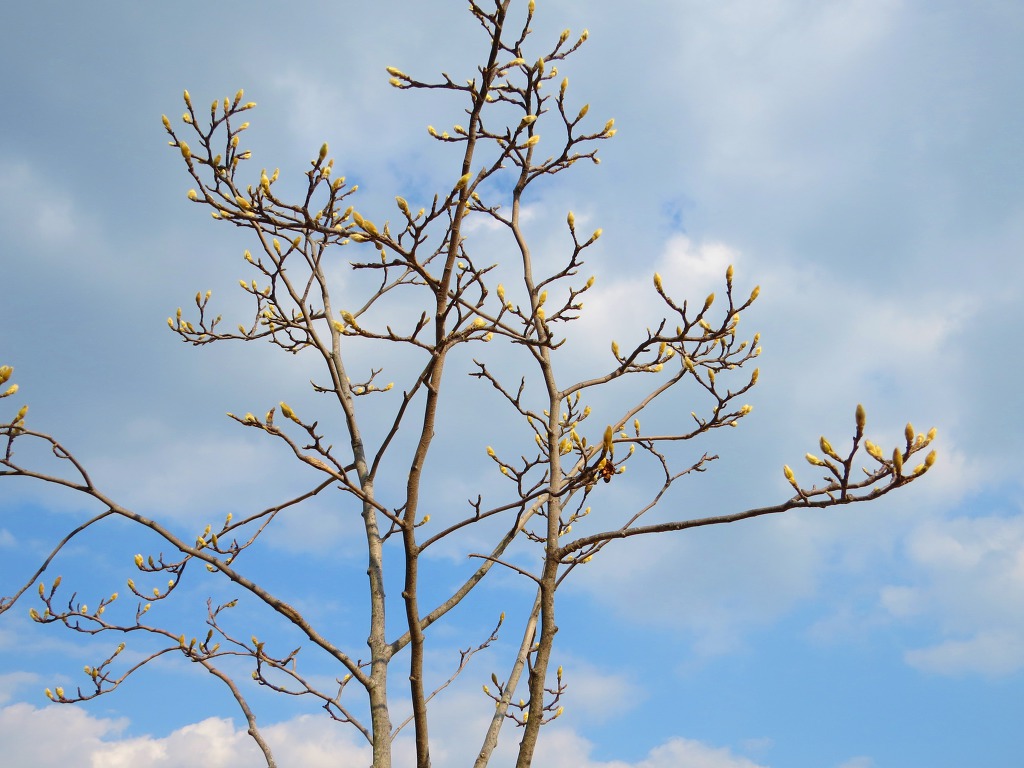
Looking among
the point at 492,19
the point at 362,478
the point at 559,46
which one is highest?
the point at 559,46

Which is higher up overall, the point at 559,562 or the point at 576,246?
the point at 576,246

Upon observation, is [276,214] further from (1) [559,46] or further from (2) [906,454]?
(2) [906,454]

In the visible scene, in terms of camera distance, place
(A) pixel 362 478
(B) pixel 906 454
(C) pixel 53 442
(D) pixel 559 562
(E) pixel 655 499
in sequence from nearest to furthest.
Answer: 1. (B) pixel 906 454
2. (C) pixel 53 442
3. (D) pixel 559 562
4. (E) pixel 655 499
5. (A) pixel 362 478

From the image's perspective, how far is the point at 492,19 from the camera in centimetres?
373

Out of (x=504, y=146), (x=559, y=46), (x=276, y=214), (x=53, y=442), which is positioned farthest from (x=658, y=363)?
(x=53, y=442)

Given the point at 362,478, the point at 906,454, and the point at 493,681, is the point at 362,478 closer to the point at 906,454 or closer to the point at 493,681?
the point at 493,681

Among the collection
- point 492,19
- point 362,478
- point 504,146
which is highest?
point 492,19

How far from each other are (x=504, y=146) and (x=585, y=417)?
2045mm

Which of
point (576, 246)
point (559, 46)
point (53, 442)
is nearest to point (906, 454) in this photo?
point (576, 246)

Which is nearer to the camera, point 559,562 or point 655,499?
point 559,562

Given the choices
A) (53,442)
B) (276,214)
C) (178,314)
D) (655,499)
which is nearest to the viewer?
(276,214)

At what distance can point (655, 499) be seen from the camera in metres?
4.47

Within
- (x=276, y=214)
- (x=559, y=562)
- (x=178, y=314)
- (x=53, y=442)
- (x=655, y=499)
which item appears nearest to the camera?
(x=276, y=214)

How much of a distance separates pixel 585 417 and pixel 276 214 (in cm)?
250
